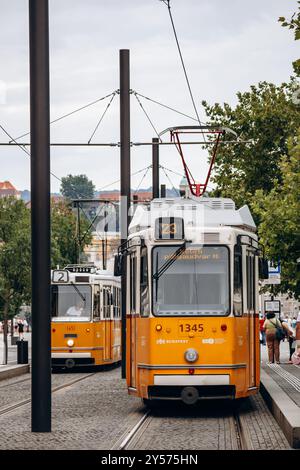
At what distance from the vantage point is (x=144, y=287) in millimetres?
17156

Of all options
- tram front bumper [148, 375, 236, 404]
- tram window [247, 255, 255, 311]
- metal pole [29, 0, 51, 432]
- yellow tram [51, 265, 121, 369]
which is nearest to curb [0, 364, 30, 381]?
yellow tram [51, 265, 121, 369]

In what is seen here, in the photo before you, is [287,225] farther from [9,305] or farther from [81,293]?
[9,305]

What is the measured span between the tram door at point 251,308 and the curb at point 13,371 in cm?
1030

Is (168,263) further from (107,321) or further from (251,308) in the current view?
(107,321)

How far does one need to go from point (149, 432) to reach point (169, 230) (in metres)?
3.38

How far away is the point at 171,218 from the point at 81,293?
14000mm

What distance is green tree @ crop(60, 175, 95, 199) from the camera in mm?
172500

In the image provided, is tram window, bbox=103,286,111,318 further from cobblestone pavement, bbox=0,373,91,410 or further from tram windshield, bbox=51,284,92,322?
cobblestone pavement, bbox=0,373,91,410

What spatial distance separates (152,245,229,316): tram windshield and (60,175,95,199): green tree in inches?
6031

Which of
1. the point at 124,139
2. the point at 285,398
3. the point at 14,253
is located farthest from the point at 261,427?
the point at 14,253

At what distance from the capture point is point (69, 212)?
64.9 metres

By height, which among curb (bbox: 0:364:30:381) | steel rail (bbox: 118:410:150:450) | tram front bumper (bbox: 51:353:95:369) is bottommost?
steel rail (bbox: 118:410:150:450)

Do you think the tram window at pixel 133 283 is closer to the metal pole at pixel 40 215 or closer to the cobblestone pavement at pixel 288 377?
the cobblestone pavement at pixel 288 377
